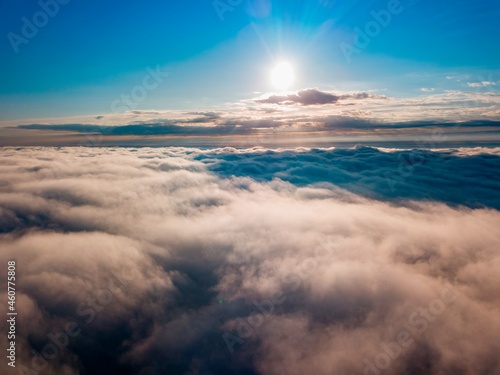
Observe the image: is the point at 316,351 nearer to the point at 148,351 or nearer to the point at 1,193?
the point at 148,351

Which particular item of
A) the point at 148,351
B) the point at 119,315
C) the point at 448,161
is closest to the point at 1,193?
the point at 119,315
